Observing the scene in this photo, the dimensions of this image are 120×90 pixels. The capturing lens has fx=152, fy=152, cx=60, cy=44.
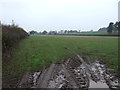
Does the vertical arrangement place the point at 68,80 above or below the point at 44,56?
below

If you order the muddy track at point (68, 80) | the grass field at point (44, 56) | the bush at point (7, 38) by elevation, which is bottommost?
the muddy track at point (68, 80)

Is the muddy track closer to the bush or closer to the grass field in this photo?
the grass field

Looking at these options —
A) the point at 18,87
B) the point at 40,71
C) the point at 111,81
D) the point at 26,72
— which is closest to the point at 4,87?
the point at 18,87

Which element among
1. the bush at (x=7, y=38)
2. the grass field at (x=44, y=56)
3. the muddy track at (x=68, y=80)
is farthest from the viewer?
the bush at (x=7, y=38)

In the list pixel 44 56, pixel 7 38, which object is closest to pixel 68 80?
pixel 44 56

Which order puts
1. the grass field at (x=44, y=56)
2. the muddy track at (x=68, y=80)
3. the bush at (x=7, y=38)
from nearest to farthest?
the muddy track at (x=68, y=80) < the grass field at (x=44, y=56) < the bush at (x=7, y=38)

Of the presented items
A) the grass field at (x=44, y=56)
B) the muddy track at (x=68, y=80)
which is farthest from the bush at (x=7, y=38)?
the muddy track at (x=68, y=80)

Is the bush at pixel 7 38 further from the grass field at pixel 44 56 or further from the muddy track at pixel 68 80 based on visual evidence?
the muddy track at pixel 68 80

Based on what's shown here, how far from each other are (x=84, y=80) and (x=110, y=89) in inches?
37.9

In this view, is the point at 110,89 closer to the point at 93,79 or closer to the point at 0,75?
the point at 93,79

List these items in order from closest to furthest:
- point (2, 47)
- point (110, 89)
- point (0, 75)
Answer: point (110, 89) < point (0, 75) < point (2, 47)

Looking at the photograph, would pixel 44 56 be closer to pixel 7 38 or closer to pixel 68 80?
pixel 7 38

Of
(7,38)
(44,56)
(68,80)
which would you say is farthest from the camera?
(44,56)

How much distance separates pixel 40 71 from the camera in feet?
19.6
